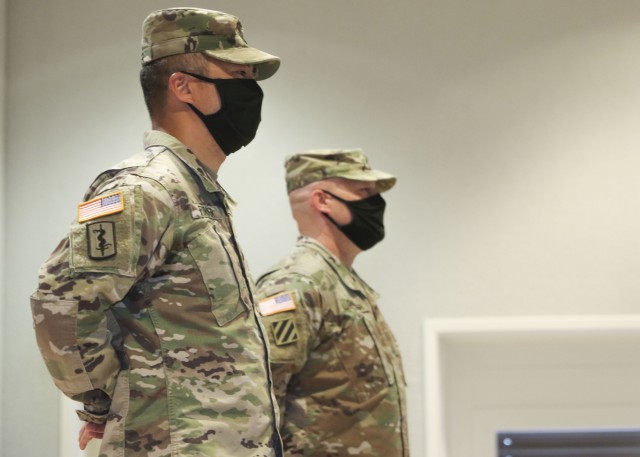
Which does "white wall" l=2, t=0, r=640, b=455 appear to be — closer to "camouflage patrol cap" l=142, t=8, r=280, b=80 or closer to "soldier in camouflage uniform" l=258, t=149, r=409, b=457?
"soldier in camouflage uniform" l=258, t=149, r=409, b=457

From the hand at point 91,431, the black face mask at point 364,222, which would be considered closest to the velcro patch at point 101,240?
the hand at point 91,431

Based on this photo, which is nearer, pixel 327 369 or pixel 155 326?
pixel 155 326

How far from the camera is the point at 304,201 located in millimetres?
3094

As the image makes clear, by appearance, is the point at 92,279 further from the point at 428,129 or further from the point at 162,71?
the point at 428,129

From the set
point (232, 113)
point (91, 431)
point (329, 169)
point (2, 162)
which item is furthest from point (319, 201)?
point (91, 431)

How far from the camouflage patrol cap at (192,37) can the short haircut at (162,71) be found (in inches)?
0.5

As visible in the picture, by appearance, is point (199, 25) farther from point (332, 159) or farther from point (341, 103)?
point (341, 103)

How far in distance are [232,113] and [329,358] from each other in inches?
39.0

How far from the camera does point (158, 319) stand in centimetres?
172

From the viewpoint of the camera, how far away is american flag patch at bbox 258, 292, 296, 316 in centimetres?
262

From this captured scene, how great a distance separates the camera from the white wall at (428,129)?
373 cm

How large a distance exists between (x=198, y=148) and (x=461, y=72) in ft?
6.97

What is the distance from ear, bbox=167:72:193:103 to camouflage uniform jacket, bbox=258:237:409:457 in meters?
0.83

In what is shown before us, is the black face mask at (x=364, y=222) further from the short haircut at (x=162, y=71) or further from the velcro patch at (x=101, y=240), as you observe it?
the velcro patch at (x=101, y=240)
